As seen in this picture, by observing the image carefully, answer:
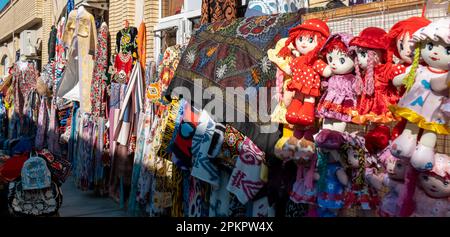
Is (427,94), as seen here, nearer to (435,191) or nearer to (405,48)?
(405,48)

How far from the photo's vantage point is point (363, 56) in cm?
237

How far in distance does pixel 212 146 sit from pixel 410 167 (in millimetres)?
1753

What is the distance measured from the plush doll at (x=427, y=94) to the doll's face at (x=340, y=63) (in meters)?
0.39

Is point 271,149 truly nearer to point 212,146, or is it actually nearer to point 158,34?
point 212,146

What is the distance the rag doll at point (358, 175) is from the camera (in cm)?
241

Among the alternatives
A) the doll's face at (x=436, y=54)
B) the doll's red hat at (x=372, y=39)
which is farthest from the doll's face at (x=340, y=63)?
the doll's face at (x=436, y=54)

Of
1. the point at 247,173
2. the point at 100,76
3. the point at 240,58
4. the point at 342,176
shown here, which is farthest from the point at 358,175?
the point at 100,76

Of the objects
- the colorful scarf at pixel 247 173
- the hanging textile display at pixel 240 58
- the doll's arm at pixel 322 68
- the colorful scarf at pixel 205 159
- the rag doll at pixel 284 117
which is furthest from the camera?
the colorful scarf at pixel 205 159

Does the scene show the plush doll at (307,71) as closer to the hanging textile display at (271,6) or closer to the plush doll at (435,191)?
the plush doll at (435,191)

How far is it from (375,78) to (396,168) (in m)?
0.46

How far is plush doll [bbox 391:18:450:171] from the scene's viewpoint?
200cm

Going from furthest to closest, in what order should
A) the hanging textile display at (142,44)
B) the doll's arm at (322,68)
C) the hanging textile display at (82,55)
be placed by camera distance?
the hanging textile display at (82,55) → the hanging textile display at (142,44) → the doll's arm at (322,68)

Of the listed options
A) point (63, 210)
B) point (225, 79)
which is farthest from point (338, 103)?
point (63, 210)

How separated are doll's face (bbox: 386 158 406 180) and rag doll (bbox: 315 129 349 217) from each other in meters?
0.29
